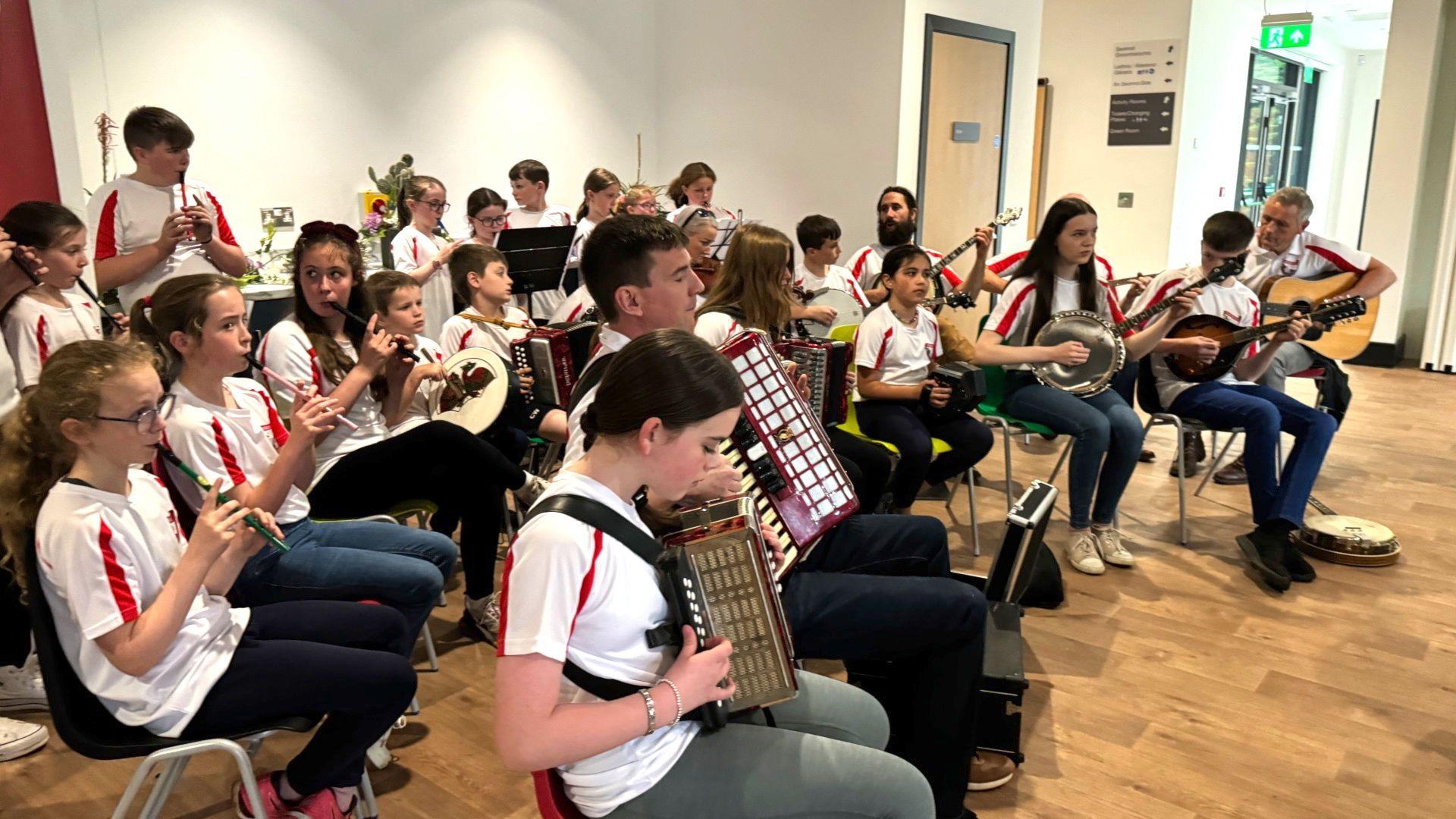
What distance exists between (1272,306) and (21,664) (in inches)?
182

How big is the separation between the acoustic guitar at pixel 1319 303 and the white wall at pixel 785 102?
7.51ft

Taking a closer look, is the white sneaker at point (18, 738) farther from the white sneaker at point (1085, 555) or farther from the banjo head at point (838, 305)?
the white sneaker at point (1085, 555)

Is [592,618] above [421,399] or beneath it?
above

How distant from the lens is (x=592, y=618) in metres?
1.30

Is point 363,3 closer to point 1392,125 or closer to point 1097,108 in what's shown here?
point 1097,108

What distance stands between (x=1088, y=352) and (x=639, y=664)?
283cm

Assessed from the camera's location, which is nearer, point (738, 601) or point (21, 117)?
point (738, 601)

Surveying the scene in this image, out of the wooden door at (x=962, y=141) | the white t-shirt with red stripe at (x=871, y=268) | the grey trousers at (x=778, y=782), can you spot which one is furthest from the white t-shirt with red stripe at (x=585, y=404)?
the wooden door at (x=962, y=141)

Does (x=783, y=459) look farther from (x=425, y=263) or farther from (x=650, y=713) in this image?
(x=425, y=263)

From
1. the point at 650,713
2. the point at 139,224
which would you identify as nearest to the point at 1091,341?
the point at 650,713

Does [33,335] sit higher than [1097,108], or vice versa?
[1097,108]

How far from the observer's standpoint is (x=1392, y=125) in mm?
7141

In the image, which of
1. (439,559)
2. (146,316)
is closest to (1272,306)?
(439,559)

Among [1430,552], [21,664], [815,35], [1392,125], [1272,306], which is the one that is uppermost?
[815,35]
